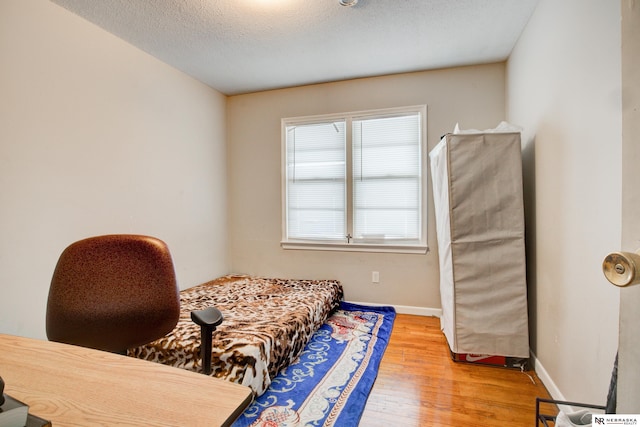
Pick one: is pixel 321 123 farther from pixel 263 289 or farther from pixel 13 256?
pixel 13 256

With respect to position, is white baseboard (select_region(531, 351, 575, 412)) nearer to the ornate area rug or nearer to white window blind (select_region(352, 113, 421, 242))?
the ornate area rug

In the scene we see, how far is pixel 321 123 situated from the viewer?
3.51m

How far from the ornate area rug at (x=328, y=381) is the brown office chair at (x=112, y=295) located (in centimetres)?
75

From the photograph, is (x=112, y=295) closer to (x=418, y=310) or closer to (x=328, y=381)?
(x=328, y=381)

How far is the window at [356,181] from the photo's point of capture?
3217mm

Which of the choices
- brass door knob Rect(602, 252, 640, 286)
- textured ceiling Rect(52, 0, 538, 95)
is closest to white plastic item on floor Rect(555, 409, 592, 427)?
brass door knob Rect(602, 252, 640, 286)

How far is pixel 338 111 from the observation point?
341 cm

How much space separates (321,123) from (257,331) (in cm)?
239

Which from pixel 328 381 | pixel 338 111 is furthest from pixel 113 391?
pixel 338 111

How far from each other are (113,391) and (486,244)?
2199mm

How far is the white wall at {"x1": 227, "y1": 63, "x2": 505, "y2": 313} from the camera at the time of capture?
9.95 feet

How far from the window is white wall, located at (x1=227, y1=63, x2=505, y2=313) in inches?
4.2

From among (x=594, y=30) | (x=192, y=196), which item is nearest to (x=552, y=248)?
(x=594, y=30)

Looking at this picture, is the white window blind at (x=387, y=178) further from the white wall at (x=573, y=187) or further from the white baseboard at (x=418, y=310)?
the white wall at (x=573, y=187)
